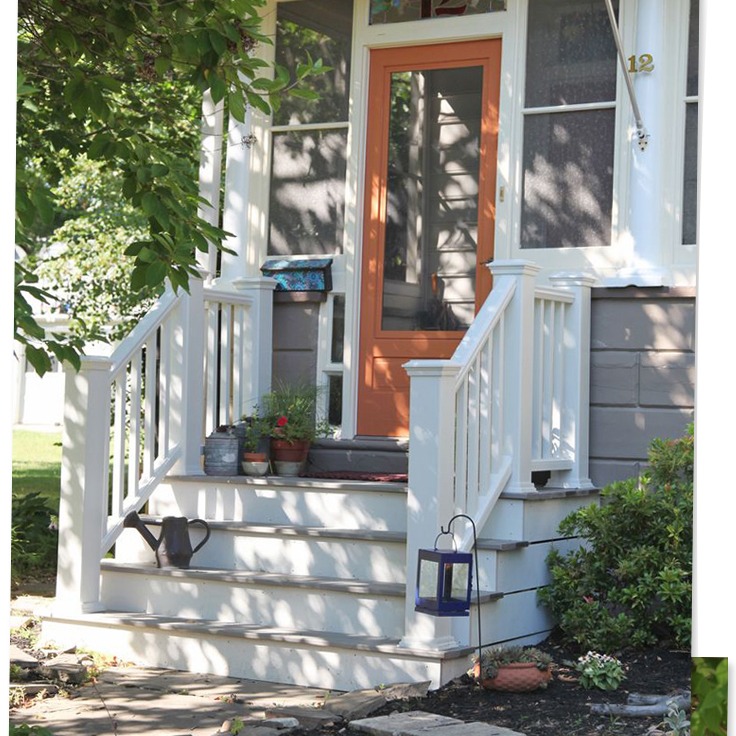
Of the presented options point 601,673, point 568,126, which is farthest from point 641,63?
point 601,673

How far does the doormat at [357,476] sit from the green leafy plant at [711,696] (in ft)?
9.51

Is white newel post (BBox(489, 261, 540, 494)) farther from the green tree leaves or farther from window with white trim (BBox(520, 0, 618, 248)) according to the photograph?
the green tree leaves

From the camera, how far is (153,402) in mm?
6387

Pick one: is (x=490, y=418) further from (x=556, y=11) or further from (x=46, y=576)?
(x=46, y=576)

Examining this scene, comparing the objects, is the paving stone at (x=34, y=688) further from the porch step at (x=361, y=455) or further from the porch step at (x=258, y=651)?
the porch step at (x=361, y=455)

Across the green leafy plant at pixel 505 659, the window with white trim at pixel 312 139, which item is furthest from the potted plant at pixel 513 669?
the window with white trim at pixel 312 139

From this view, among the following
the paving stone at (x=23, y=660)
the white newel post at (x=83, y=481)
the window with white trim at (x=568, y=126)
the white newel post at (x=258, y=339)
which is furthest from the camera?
the white newel post at (x=258, y=339)

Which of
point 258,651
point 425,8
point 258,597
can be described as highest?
point 425,8

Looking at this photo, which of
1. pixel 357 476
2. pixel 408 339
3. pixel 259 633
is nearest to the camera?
pixel 259 633

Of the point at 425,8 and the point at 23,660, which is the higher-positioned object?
the point at 425,8

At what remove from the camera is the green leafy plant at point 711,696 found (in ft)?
10.3

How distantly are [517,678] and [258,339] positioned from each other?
2.71 m

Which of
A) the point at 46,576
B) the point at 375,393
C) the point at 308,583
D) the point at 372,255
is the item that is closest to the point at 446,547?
the point at 308,583

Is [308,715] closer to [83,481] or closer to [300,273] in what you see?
[83,481]
